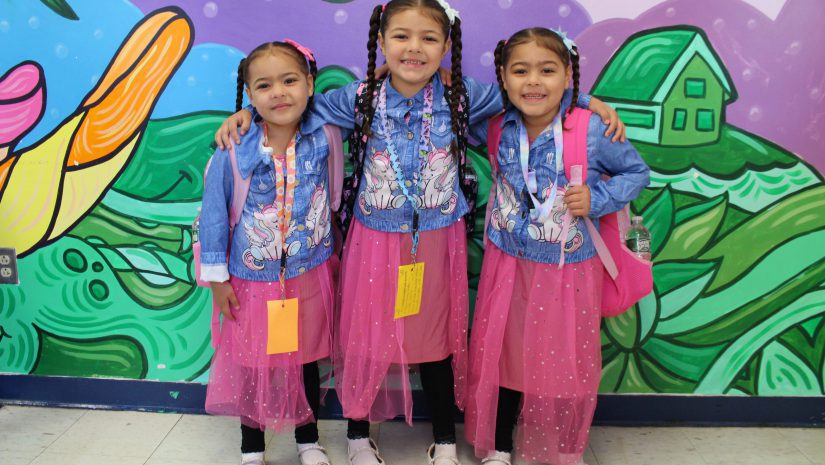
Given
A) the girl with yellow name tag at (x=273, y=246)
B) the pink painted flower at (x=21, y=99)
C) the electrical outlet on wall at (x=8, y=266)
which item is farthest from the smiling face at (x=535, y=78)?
the electrical outlet on wall at (x=8, y=266)

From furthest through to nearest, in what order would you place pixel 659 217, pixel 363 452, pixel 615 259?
pixel 659 217
pixel 363 452
pixel 615 259

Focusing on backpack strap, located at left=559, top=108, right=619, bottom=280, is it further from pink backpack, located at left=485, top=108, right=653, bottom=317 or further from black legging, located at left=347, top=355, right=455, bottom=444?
black legging, located at left=347, top=355, right=455, bottom=444

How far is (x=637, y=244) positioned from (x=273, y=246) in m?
1.08

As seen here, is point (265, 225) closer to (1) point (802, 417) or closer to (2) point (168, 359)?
(2) point (168, 359)

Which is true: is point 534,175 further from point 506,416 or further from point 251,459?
point 251,459

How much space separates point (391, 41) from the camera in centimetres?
194

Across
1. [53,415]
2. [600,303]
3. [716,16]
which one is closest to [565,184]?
[600,303]

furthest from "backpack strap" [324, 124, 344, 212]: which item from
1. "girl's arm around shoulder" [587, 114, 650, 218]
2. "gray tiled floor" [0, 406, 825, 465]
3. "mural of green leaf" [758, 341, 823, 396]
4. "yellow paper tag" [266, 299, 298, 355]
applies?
"mural of green leaf" [758, 341, 823, 396]

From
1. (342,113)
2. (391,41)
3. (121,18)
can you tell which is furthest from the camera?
(121,18)

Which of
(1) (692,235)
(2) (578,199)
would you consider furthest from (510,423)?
(1) (692,235)

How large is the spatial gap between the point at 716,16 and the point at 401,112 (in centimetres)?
105

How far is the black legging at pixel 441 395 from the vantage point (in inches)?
86.3

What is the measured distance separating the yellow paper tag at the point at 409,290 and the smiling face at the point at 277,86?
21.1 inches

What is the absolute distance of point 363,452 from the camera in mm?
2240
